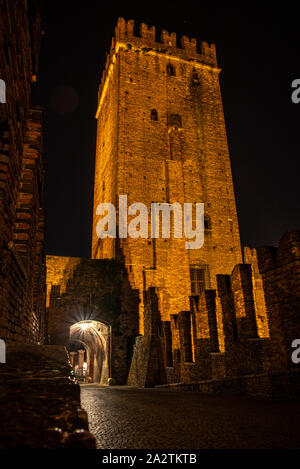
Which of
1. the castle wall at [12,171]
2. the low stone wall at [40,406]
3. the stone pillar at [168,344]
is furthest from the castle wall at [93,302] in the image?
the low stone wall at [40,406]

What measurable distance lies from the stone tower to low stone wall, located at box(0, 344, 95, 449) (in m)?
13.2

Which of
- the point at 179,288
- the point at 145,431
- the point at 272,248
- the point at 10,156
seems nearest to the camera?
the point at 145,431

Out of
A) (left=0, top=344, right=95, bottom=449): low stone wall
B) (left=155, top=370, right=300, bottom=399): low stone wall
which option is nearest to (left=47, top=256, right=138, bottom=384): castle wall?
(left=155, top=370, right=300, bottom=399): low stone wall

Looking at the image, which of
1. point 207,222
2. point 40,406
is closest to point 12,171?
point 40,406

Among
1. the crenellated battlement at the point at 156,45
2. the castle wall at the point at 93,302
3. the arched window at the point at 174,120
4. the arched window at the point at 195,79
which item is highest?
the crenellated battlement at the point at 156,45

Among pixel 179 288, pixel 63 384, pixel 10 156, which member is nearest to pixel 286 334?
pixel 63 384

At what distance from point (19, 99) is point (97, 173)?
1892 centimetres

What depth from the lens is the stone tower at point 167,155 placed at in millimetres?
16906

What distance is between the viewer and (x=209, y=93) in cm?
2264

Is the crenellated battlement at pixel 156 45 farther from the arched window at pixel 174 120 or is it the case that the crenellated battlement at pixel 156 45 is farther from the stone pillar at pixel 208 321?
the stone pillar at pixel 208 321

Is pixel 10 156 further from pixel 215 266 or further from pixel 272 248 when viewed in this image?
pixel 215 266

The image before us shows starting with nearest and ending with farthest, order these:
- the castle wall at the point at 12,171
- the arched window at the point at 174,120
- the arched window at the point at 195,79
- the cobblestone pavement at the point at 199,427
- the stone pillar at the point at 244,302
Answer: the cobblestone pavement at the point at 199,427 < the castle wall at the point at 12,171 < the stone pillar at the point at 244,302 < the arched window at the point at 174,120 < the arched window at the point at 195,79

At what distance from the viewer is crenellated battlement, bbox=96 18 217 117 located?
21.2m

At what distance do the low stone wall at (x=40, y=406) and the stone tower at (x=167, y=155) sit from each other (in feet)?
43.4
